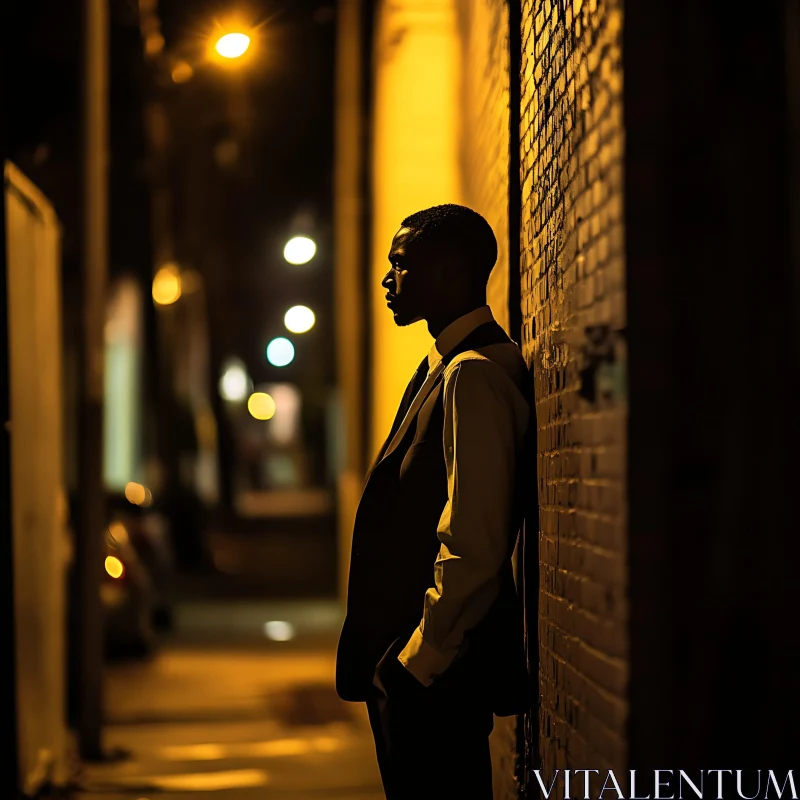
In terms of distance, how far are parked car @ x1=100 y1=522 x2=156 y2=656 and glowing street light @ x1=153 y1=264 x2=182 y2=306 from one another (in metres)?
12.5

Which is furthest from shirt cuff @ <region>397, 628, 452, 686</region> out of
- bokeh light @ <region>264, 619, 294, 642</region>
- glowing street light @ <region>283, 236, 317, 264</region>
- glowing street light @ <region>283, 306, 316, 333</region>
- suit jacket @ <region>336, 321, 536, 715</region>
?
bokeh light @ <region>264, 619, 294, 642</region>

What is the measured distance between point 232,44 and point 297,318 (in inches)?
68.4

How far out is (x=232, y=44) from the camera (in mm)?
7465

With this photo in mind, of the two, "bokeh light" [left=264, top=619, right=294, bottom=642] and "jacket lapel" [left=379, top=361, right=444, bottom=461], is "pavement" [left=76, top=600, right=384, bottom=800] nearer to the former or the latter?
"bokeh light" [left=264, top=619, right=294, bottom=642]

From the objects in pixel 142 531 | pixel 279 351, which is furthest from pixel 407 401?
pixel 142 531

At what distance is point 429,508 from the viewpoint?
12.4 ft

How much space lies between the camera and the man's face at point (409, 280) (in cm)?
395

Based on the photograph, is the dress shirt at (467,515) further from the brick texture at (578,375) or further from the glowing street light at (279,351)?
the glowing street light at (279,351)

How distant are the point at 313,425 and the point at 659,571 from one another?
174 ft

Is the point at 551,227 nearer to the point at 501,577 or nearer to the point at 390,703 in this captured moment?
the point at 501,577

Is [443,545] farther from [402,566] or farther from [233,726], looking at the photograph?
[233,726]

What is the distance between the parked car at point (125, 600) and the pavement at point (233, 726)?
250 mm

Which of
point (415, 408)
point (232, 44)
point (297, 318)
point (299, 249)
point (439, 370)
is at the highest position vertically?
point (232, 44)

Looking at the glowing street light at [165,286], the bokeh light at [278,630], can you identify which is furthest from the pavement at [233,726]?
the glowing street light at [165,286]
